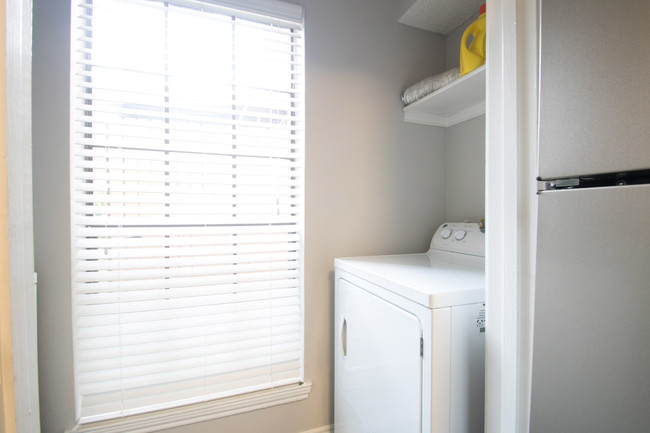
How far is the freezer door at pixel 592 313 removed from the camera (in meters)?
0.42

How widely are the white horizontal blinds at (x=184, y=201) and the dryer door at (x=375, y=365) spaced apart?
0.99ft

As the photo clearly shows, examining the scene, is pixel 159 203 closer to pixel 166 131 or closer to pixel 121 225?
pixel 121 225

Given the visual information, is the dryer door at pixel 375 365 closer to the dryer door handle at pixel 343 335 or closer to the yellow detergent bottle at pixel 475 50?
the dryer door handle at pixel 343 335

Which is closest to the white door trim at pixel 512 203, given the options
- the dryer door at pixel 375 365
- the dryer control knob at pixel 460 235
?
the dryer door at pixel 375 365

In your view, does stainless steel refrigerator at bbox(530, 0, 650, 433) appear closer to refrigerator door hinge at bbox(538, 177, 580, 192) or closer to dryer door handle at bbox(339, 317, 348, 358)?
refrigerator door hinge at bbox(538, 177, 580, 192)

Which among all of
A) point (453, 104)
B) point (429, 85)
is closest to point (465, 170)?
point (453, 104)

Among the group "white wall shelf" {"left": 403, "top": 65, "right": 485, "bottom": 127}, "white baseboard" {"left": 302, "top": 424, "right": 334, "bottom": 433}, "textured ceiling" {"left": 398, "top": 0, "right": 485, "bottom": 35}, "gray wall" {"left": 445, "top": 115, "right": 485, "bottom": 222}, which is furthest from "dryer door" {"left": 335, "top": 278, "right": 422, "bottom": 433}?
"textured ceiling" {"left": 398, "top": 0, "right": 485, "bottom": 35}

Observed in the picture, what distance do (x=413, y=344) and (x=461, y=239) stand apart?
0.79 metres

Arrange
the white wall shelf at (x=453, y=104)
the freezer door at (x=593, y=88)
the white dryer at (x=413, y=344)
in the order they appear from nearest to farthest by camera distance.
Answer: the freezer door at (x=593, y=88)
the white dryer at (x=413, y=344)
the white wall shelf at (x=453, y=104)

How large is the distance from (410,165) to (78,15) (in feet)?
5.96

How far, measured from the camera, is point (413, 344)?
88 cm

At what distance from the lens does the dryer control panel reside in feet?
4.37

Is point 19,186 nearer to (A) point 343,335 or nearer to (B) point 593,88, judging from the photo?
(B) point 593,88

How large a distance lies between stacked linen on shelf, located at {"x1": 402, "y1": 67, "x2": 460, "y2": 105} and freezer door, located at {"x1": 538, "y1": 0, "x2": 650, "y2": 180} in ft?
2.93
